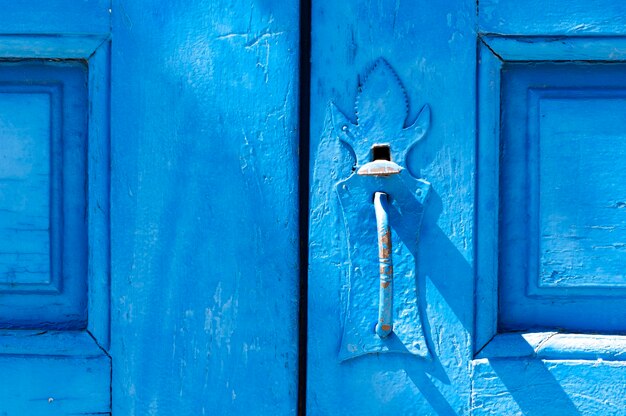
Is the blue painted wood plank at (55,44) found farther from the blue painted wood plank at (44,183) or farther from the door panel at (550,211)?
the door panel at (550,211)

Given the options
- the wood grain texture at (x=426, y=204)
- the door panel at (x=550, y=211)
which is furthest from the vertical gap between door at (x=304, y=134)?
the door panel at (x=550, y=211)

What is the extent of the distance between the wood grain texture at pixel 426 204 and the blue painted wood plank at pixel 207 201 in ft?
0.12

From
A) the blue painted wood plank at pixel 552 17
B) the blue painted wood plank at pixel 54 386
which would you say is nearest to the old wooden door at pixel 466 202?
the blue painted wood plank at pixel 552 17

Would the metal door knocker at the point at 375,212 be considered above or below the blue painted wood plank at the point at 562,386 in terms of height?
above

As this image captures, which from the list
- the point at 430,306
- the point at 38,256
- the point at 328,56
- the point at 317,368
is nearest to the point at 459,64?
the point at 328,56

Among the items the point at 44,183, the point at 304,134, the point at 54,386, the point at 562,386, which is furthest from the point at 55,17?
the point at 562,386

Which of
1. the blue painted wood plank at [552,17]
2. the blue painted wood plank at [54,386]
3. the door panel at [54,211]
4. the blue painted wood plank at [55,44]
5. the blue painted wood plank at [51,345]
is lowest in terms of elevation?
the blue painted wood plank at [54,386]

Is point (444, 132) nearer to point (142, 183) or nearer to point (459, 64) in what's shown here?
point (459, 64)

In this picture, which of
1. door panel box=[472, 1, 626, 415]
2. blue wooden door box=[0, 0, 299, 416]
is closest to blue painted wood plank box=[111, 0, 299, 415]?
blue wooden door box=[0, 0, 299, 416]

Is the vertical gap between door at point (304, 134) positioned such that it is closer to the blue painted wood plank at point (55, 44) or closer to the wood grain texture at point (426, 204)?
the wood grain texture at point (426, 204)

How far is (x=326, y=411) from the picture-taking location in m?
0.94

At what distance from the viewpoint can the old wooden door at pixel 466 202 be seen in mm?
928

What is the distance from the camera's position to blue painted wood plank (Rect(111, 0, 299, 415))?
940 millimetres

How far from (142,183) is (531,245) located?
0.51 metres
